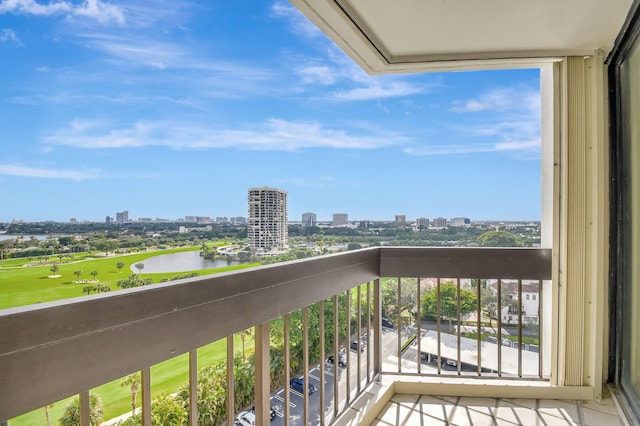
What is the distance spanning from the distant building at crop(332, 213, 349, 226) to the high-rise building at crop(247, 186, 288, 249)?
48cm

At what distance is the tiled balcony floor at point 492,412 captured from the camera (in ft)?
6.58

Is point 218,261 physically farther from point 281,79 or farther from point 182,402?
point 281,79

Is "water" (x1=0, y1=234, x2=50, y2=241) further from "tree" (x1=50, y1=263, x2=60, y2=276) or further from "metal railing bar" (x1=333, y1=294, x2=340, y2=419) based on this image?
"metal railing bar" (x1=333, y1=294, x2=340, y2=419)

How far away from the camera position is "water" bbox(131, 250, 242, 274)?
39.9 inches

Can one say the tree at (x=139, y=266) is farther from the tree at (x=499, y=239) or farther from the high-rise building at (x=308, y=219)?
the tree at (x=499, y=239)

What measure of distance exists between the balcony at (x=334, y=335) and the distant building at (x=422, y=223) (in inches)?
12.8

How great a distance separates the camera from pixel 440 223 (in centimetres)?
282

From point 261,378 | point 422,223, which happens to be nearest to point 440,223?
point 422,223

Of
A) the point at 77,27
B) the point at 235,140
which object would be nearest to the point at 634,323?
the point at 235,140

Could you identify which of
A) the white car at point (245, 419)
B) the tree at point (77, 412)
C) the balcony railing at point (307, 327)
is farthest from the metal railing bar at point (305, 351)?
the tree at point (77, 412)

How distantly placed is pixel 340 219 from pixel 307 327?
1.00 m

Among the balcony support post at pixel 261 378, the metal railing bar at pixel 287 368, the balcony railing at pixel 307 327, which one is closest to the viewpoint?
the balcony railing at pixel 307 327

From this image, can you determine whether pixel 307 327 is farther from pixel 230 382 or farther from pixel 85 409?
pixel 85 409

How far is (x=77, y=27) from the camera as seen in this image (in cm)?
156
